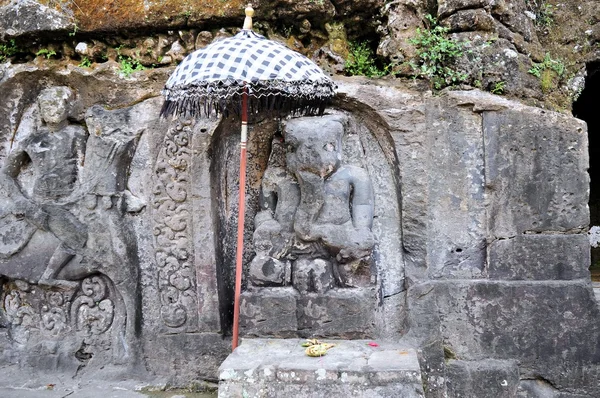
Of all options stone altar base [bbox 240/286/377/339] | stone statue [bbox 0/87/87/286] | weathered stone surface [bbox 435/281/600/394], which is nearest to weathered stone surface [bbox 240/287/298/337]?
stone altar base [bbox 240/286/377/339]

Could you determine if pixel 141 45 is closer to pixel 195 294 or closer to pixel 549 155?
pixel 195 294

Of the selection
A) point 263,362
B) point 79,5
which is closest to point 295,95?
point 263,362

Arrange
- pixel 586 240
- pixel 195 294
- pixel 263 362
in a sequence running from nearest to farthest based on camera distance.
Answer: pixel 263 362 < pixel 586 240 < pixel 195 294

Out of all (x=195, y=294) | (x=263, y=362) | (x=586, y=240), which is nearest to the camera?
(x=263, y=362)

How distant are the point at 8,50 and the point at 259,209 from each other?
254 centimetres

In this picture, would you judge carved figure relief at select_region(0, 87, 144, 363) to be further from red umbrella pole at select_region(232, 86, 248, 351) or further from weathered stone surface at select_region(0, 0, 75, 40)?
red umbrella pole at select_region(232, 86, 248, 351)

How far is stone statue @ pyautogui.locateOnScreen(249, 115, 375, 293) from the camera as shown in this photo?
4.11m

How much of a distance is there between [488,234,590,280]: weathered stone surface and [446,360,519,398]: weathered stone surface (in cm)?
62

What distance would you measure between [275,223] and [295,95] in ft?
3.37

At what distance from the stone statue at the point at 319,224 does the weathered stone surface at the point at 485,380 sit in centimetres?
90

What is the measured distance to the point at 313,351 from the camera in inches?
145

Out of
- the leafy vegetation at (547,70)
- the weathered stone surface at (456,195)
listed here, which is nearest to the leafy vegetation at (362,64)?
the weathered stone surface at (456,195)

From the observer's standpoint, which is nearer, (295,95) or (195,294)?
(295,95)

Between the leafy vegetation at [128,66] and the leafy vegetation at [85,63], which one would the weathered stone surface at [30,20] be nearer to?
the leafy vegetation at [85,63]
